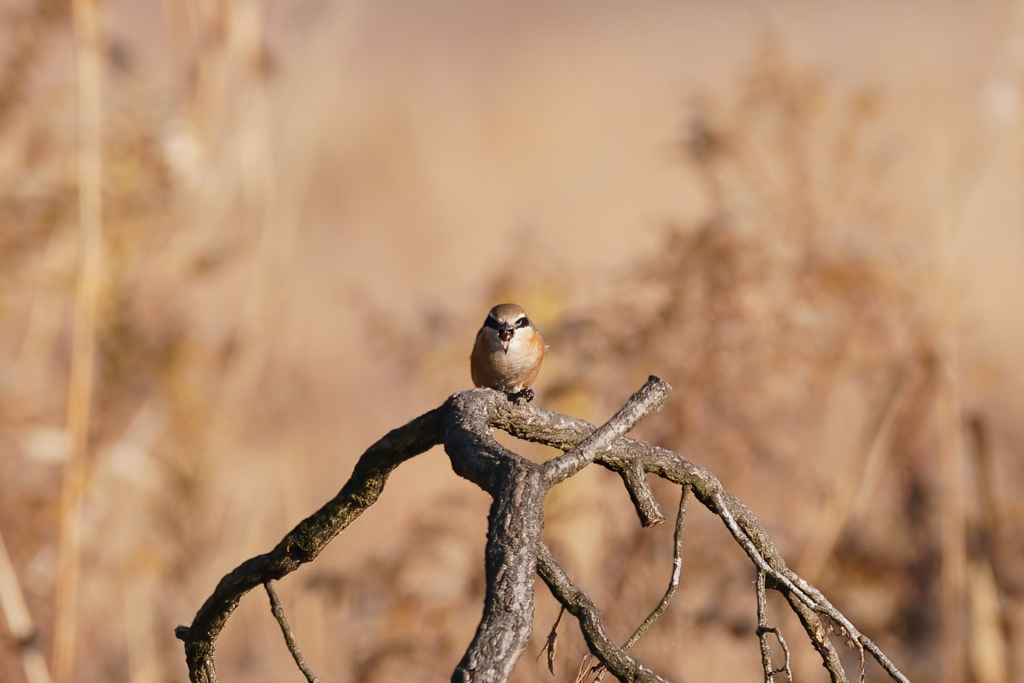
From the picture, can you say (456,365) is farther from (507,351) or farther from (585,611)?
(585,611)

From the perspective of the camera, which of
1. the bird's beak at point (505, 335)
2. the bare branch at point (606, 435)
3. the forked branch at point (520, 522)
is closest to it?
the forked branch at point (520, 522)

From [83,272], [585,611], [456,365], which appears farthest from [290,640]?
[456,365]

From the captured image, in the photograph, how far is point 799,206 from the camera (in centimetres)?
392

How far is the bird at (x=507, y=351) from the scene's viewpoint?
9.86 feet

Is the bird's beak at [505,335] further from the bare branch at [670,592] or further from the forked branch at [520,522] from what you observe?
the bare branch at [670,592]

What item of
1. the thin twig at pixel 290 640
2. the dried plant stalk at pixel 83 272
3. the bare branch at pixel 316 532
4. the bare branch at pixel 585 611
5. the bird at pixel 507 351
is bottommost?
the bare branch at pixel 585 611

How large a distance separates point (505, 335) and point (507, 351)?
0.20ft

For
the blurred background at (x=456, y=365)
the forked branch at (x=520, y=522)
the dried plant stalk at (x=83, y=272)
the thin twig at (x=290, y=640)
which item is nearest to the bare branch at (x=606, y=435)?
the forked branch at (x=520, y=522)

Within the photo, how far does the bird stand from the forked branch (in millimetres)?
1566

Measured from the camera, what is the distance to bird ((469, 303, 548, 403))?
9.86ft

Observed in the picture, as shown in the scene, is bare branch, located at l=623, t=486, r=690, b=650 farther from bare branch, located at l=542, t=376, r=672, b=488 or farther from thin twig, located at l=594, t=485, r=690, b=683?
bare branch, located at l=542, t=376, r=672, b=488

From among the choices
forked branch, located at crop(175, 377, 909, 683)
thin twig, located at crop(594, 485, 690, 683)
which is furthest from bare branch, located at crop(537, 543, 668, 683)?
thin twig, located at crop(594, 485, 690, 683)

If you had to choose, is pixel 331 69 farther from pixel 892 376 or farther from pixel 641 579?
pixel 892 376

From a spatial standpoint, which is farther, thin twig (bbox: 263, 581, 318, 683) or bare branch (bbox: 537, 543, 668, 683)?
thin twig (bbox: 263, 581, 318, 683)
